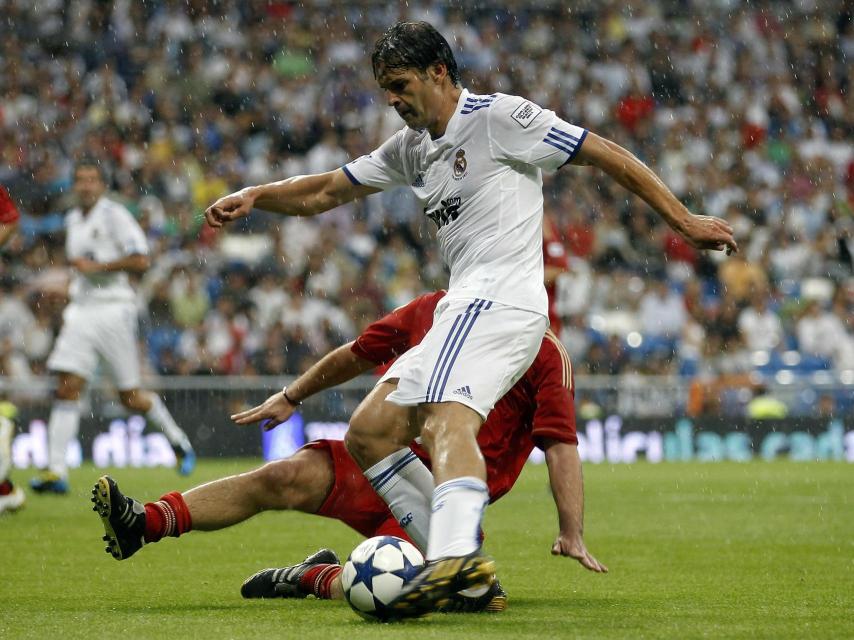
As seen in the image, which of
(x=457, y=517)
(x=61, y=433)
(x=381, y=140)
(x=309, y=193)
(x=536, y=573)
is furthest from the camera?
(x=381, y=140)

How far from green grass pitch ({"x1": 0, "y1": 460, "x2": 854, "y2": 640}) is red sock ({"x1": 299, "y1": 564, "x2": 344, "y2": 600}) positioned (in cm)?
8

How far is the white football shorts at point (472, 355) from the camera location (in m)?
4.86

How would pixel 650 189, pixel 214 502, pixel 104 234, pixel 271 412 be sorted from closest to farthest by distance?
pixel 650 189, pixel 214 502, pixel 271 412, pixel 104 234

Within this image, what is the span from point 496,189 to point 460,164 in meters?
0.16

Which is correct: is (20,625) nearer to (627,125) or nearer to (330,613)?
(330,613)

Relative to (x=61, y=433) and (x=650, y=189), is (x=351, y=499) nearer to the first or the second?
(x=650, y=189)

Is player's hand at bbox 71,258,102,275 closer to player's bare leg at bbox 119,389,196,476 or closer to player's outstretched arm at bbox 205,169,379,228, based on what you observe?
player's bare leg at bbox 119,389,196,476

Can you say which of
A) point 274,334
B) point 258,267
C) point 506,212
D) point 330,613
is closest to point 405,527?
point 330,613

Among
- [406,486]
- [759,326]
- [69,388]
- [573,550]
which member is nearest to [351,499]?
[406,486]

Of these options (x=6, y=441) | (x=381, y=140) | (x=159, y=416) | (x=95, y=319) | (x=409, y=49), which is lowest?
(x=159, y=416)

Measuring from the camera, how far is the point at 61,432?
37.1ft

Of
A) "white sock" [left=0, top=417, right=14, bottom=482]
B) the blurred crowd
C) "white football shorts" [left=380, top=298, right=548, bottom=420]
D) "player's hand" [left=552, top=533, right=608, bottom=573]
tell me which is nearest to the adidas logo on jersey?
"white football shorts" [left=380, top=298, right=548, bottom=420]

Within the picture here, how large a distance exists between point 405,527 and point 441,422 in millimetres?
748

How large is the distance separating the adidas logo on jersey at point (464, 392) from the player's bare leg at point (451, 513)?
38 mm
